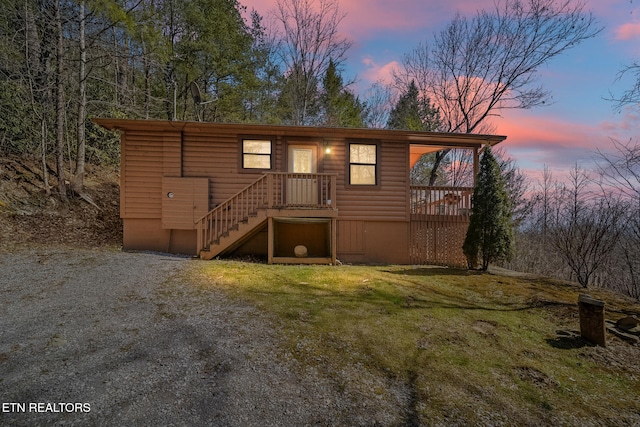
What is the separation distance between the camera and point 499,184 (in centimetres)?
787

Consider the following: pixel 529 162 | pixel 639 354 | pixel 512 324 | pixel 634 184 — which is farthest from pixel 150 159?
pixel 529 162

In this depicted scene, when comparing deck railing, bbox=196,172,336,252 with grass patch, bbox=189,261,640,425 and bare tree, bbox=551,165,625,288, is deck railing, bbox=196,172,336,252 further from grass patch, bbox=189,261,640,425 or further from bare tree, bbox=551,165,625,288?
bare tree, bbox=551,165,625,288

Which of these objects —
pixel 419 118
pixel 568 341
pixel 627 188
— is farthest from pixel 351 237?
pixel 419 118

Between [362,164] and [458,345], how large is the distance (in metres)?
6.51

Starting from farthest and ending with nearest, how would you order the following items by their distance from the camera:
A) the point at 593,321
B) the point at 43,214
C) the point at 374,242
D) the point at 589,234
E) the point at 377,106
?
the point at 377,106, the point at 374,242, the point at 43,214, the point at 589,234, the point at 593,321

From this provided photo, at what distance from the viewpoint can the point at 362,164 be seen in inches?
369

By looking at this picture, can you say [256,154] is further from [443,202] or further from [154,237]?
[443,202]

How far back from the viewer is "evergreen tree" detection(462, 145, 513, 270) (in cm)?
766

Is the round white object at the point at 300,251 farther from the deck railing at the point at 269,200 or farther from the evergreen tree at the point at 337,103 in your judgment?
the evergreen tree at the point at 337,103

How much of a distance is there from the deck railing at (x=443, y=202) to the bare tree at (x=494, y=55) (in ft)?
22.4

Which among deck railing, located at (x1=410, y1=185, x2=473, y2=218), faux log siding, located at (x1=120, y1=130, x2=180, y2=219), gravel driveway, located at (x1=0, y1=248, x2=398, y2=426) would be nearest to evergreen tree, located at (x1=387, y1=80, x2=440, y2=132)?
deck railing, located at (x1=410, y1=185, x2=473, y2=218)

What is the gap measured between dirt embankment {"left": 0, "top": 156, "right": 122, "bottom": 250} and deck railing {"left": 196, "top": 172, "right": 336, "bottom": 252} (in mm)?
3772

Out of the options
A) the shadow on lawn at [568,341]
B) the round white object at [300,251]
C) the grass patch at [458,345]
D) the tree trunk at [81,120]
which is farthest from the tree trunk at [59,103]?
the shadow on lawn at [568,341]

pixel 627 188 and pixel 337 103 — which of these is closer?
pixel 627 188
